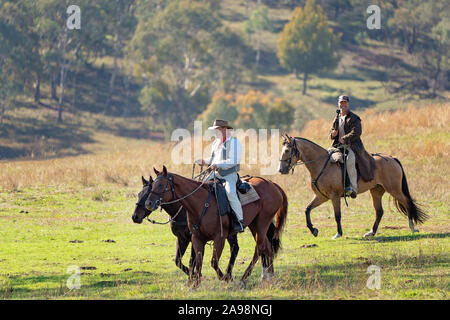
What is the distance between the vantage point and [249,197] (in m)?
12.8

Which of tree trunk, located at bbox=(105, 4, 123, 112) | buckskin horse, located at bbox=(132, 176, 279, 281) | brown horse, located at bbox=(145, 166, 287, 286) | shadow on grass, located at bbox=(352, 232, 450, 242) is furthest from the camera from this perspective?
tree trunk, located at bbox=(105, 4, 123, 112)

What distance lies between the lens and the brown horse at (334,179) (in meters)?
17.6

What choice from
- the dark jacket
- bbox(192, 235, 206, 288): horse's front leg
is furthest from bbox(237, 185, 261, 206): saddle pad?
the dark jacket

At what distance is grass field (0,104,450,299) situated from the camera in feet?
39.1

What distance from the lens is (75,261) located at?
1588 cm

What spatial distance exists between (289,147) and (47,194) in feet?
42.1

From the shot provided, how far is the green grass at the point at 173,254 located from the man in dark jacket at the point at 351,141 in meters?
1.60

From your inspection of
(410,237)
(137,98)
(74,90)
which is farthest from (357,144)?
(137,98)

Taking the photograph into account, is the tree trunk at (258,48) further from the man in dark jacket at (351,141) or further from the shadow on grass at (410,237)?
the shadow on grass at (410,237)

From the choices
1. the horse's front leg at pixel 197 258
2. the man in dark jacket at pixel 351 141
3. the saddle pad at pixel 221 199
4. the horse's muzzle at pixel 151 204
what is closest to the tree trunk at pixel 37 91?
the man in dark jacket at pixel 351 141

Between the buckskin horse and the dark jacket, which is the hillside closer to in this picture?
the dark jacket

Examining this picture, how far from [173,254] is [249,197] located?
169 inches

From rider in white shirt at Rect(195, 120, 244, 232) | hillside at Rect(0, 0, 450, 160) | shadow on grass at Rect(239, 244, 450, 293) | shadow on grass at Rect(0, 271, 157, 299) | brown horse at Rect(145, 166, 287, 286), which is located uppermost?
hillside at Rect(0, 0, 450, 160)

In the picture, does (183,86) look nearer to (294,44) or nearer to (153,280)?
(294,44)
